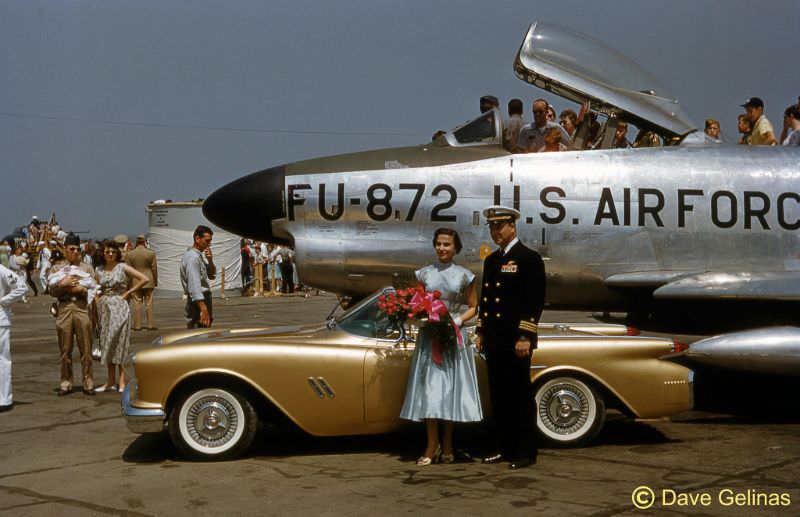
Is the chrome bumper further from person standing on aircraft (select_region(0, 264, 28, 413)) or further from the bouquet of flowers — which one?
person standing on aircraft (select_region(0, 264, 28, 413))

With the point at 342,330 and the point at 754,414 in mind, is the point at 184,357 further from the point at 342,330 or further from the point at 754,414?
the point at 754,414

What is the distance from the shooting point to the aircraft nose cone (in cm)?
887

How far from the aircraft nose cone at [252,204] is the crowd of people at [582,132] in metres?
2.39

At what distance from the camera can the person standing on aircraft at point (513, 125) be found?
9172 mm

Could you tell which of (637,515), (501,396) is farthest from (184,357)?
(637,515)

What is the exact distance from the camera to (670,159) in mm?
9023

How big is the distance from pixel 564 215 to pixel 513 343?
2742 mm

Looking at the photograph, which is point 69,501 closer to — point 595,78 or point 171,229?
point 595,78

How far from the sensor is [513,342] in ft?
20.6

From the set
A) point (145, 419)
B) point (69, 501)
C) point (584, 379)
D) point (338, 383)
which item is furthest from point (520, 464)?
point (69, 501)

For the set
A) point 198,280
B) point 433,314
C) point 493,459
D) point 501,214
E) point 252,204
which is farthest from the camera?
point 198,280

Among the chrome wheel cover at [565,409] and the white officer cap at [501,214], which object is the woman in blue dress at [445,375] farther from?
the chrome wheel cover at [565,409]

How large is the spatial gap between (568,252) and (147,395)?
14.2 ft

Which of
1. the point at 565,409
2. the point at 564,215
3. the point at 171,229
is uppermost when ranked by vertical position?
the point at 171,229
